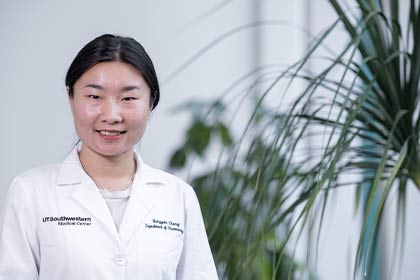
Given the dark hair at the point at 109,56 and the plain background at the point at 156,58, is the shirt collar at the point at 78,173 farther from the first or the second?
the plain background at the point at 156,58

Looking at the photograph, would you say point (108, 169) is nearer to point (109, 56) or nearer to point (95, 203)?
point (95, 203)

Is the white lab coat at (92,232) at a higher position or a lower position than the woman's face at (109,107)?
lower

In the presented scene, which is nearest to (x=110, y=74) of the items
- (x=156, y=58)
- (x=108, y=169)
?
(x=108, y=169)

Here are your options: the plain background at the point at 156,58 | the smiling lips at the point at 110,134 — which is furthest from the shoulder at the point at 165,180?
the plain background at the point at 156,58

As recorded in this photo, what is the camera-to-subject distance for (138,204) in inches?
50.8

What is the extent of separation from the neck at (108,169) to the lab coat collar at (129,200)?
0.5 inches

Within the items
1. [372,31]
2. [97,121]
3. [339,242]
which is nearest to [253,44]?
[339,242]

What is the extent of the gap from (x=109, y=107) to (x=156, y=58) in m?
2.70

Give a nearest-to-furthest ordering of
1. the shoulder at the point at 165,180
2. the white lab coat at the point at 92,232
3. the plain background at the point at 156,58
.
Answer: the white lab coat at the point at 92,232 → the shoulder at the point at 165,180 → the plain background at the point at 156,58

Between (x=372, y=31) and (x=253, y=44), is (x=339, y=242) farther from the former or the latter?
(x=372, y=31)

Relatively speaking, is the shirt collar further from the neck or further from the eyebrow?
the eyebrow

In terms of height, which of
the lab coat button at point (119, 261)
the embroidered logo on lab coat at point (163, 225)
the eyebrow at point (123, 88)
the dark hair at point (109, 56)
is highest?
the dark hair at point (109, 56)

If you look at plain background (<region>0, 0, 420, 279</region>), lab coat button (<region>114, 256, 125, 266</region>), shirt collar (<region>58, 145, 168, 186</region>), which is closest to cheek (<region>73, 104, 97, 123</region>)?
shirt collar (<region>58, 145, 168, 186</region>)

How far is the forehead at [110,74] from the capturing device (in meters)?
1.24
